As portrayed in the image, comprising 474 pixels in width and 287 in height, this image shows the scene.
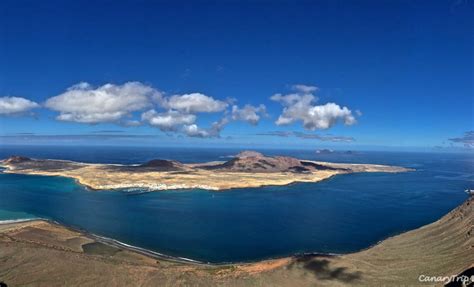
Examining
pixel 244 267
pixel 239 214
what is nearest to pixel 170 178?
pixel 239 214

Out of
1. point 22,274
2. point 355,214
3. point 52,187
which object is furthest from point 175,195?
point 22,274

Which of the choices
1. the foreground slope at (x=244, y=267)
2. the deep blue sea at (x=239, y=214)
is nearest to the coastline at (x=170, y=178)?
the deep blue sea at (x=239, y=214)

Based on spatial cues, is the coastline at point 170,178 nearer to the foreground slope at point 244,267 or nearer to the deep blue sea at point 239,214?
the deep blue sea at point 239,214

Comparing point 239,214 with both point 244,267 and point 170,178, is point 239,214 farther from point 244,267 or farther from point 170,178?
point 170,178

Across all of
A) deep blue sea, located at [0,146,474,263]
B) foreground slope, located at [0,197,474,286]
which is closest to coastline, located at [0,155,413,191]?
deep blue sea, located at [0,146,474,263]

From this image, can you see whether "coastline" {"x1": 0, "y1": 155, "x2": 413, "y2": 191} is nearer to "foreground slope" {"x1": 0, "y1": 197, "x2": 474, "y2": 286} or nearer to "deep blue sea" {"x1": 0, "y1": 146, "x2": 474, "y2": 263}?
"deep blue sea" {"x1": 0, "y1": 146, "x2": 474, "y2": 263}

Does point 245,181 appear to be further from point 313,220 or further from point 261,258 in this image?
point 261,258
